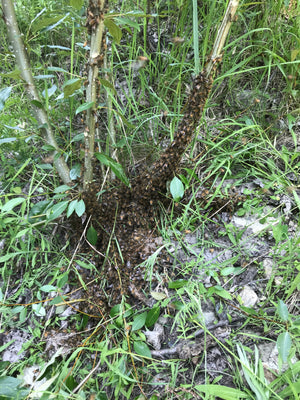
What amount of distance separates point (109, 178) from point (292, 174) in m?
1.11

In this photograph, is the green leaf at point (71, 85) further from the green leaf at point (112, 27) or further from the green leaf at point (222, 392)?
the green leaf at point (222, 392)

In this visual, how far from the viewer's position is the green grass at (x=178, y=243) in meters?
1.13

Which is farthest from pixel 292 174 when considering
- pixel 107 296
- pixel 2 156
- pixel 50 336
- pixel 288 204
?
pixel 2 156

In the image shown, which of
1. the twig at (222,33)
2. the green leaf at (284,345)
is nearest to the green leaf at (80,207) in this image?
the twig at (222,33)

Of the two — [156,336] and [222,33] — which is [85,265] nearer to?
[156,336]

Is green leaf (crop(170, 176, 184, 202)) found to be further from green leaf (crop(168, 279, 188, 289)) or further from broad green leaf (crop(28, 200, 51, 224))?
broad green leaf (crop(28, 200, 51, 224))

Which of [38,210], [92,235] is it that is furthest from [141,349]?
[38,210]

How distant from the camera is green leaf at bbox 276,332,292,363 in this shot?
977 mm

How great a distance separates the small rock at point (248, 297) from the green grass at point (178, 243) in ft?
0.14

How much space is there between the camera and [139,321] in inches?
48.3

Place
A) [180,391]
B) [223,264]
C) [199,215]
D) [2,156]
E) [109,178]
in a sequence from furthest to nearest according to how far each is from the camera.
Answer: [2,156], [109,178], [199,215], [223,264], [180,391]

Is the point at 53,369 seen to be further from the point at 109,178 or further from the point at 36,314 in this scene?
the point at 109,178

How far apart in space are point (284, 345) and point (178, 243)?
67 cm

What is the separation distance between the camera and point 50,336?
1.31 metres
